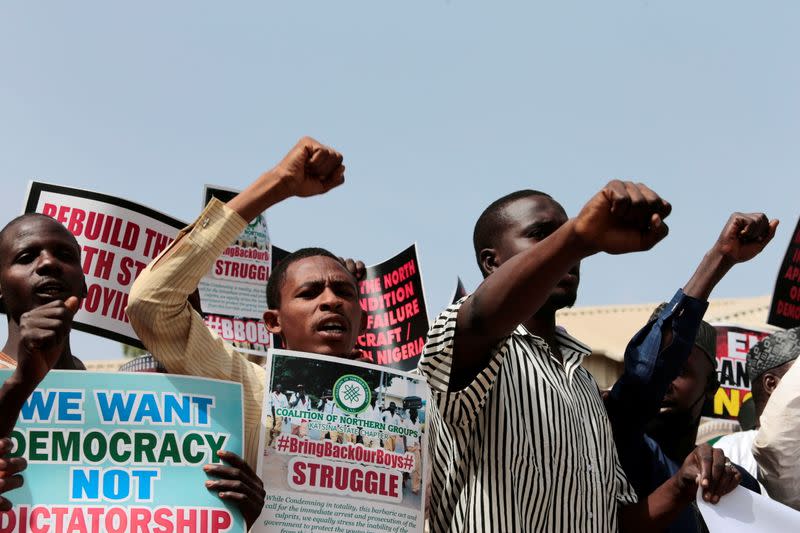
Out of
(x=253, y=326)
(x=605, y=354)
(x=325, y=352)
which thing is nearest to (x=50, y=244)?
(x=325, y=352)

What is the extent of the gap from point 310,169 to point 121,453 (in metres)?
0.89

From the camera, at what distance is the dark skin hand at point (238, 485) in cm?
307

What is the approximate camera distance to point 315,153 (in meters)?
3.13

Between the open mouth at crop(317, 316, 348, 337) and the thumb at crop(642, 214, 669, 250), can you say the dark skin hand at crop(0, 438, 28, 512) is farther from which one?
the thumb at crop(642, 214, 669, 250)

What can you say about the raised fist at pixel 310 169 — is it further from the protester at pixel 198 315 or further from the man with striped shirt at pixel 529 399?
the man with striped shirt at pixel 529 399

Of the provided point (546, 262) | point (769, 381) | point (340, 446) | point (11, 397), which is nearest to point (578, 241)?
point (546, 262)

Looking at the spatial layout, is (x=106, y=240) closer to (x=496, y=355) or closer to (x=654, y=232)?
(x=496, y=355)

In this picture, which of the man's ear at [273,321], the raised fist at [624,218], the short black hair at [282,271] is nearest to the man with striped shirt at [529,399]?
the raised fist at [624,218]

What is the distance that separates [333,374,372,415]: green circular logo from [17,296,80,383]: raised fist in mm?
764

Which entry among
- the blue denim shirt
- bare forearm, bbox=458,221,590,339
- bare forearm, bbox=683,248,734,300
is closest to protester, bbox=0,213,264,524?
bare forearm, bbox=458,221,590,339

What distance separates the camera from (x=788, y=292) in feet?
24.8

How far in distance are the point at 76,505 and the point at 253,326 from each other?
9.52 ft

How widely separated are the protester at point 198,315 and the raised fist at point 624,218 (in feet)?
3.13

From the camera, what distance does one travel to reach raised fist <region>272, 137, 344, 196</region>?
10.3 feet
